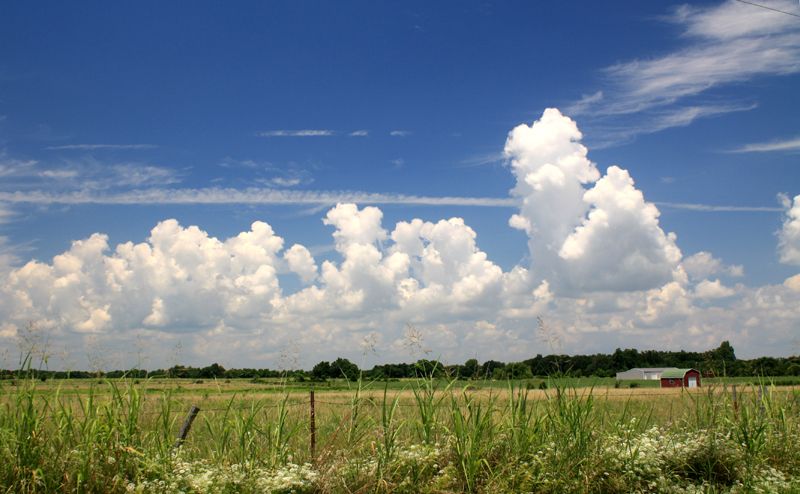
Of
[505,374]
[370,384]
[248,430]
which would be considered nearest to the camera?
[248,430]

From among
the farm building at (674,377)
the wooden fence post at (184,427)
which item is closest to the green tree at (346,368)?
the wooden fence post at (184,427)

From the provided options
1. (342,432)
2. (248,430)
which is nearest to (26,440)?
(248,430)

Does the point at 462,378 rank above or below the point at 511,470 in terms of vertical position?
above

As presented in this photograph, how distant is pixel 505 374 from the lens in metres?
8.57

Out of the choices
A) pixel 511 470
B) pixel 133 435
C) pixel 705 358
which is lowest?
pixel 511 470

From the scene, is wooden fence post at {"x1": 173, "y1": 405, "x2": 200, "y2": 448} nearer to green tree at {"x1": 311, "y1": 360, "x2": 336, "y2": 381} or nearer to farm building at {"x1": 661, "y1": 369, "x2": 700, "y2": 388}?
green tree at {"x1": 311, "y1": 360, "x2": 336, "y2": 381}

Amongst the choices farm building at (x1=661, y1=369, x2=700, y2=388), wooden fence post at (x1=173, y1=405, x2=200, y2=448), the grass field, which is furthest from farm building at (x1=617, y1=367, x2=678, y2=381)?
wooden fence post at (x1=173, y1=405, x2=200, y2=448)

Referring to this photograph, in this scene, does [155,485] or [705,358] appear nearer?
[155,485]

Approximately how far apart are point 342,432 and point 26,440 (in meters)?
3.23

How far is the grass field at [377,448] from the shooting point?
6406 millimetres

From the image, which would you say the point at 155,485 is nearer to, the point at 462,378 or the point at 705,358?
the point at 462,378

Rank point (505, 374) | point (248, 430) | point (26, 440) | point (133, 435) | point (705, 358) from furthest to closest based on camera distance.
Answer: point (705, 358), point (505, 374), point (248, 430), point (133, 435), point (26, 440)

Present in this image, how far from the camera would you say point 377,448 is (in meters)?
7.10

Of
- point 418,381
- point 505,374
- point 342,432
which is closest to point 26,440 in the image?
point 342,432
